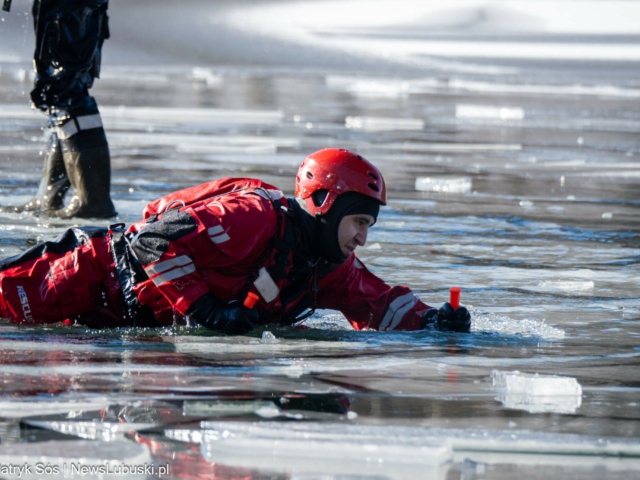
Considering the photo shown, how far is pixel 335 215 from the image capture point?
171 inches

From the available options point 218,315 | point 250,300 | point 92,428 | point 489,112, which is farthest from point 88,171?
point 489,112

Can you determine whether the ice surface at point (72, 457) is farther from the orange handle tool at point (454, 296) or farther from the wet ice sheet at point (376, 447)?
the orange handle tool at point (454, 296)

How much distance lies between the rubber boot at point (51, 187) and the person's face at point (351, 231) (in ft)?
13.0

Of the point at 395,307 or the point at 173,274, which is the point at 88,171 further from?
the point at 173,274

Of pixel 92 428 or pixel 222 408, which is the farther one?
pixel 222 408

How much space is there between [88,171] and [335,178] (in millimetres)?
3581

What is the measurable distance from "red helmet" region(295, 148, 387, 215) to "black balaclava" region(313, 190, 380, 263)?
3 centimetres

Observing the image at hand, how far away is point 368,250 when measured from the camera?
684 cm

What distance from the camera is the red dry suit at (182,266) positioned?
409cm

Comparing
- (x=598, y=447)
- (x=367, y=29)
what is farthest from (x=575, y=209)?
(x=367, y=29)

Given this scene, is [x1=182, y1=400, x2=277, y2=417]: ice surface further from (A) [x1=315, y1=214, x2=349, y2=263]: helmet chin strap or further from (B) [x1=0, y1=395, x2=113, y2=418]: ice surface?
(A) [x1=315, y1=214, x2=349, y2=263]: helmet chin strap

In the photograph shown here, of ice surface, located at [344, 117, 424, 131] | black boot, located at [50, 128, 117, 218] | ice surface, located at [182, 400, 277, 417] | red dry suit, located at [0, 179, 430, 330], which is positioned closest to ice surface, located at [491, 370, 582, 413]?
ice surface, located at [182, 400, 277, 417]

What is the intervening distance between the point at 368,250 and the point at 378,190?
2463 millimetres

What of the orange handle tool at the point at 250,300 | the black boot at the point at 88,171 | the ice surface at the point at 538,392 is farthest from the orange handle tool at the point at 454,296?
the black boot at the point at 88,171
